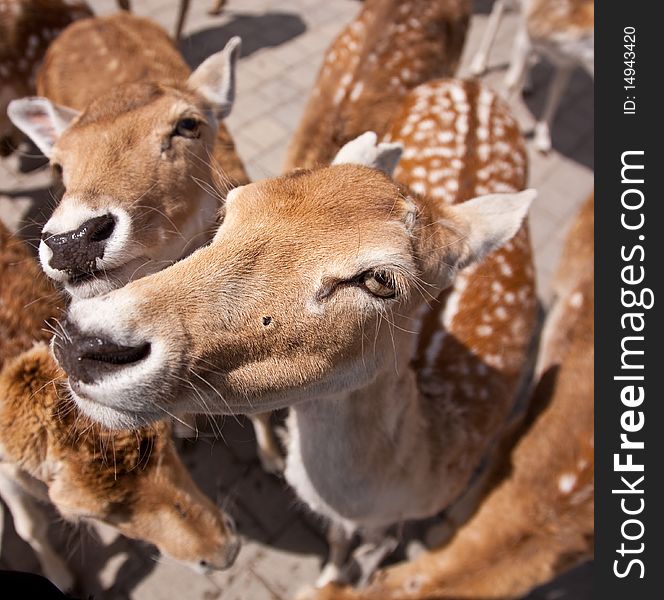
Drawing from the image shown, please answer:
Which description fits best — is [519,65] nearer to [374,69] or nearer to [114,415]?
[374,69]

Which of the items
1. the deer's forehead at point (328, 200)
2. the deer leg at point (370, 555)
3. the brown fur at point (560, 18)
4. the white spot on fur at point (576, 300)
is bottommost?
the deer leg at point (370, 555)

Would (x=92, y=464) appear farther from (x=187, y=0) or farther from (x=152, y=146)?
(x=187, y=0)

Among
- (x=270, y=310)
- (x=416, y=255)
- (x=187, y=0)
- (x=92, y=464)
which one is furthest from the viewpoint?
(x=187, y=0)

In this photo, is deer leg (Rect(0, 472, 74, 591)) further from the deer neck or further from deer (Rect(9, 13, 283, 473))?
the deer neck

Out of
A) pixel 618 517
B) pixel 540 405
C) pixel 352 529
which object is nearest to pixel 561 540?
pixel 618 517

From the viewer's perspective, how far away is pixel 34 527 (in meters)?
2.65

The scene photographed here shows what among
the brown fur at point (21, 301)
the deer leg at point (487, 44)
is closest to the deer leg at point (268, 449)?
the brown fur at point (21, 301)

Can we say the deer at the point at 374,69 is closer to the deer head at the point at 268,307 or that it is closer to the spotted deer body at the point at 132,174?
the spotted deer body at the point at 132,174

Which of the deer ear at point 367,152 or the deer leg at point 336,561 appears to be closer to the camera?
the deer ear at point 367,152

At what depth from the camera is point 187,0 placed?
5516 millimetres

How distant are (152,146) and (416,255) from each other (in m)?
1.42

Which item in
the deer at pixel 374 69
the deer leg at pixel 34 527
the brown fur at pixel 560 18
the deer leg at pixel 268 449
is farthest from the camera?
the brown fur at pixel 560 18

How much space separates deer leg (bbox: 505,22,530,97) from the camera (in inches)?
221

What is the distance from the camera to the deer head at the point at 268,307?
1.13m
